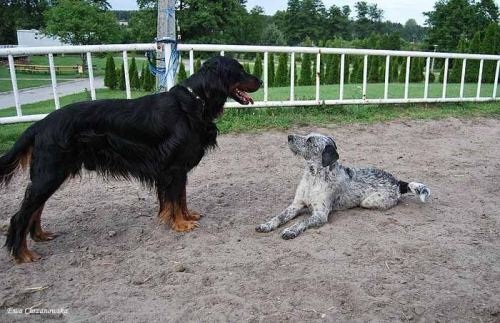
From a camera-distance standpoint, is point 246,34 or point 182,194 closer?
point 182,194

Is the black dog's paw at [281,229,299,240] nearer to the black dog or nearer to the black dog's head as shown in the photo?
the black dog

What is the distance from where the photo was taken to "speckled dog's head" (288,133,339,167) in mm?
3904

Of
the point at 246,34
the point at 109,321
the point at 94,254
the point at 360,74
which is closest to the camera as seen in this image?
the point at 109,321

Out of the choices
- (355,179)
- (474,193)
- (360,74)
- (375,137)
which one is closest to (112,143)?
(355,179)

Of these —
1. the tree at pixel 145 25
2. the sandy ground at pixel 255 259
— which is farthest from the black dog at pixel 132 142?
the tree at pixel 145 25

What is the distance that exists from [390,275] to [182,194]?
191 centimetres

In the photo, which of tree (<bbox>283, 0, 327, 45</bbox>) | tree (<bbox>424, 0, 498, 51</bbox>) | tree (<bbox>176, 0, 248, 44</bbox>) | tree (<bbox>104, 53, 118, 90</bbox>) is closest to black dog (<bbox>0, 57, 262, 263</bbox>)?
tree (<bbox>104, 53, 118, 90</bbox>)

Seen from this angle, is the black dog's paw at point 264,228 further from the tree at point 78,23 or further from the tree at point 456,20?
the tree at point 456,20

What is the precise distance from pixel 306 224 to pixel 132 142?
1.66 meters

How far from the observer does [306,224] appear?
12.4 feet

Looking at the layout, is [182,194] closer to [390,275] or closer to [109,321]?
[109,321]

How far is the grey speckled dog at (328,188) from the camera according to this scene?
12.8ft

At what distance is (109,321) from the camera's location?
2.55 meters

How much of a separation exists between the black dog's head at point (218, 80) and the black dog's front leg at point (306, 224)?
4.06 feet
